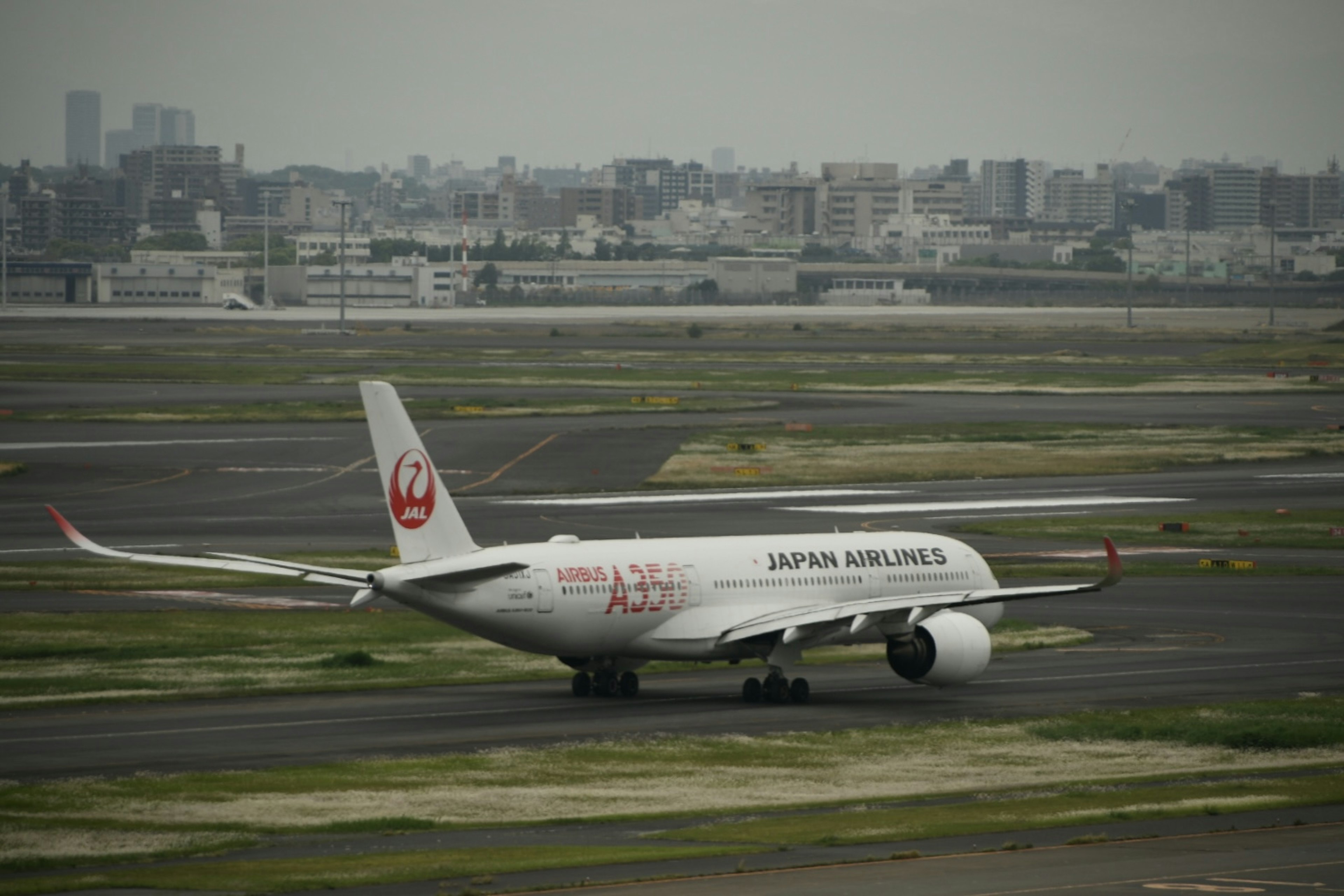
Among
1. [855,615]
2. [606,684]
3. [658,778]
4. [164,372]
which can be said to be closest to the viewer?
[658,778]

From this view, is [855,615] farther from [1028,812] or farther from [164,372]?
[164,372]

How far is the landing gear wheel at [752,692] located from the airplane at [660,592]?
0.04 m

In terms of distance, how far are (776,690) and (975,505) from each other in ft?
138

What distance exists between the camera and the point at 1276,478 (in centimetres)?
9800

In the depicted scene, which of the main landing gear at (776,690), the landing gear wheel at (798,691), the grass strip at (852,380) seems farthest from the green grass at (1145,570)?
the grass strip at (852,380)

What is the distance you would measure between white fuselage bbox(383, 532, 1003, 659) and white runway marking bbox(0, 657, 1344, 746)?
5.50ft

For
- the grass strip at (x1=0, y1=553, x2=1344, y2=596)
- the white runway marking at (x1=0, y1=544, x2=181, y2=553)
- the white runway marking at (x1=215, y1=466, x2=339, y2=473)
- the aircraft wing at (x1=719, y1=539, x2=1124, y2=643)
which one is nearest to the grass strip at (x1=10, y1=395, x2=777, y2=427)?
the white runway marking at (x1=215, y1=466, x2=339, y2=473)

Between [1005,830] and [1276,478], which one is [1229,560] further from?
Answer: [1005,830]

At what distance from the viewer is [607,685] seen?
156ft

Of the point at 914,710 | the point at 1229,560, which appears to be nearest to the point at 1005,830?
the point at 914,710

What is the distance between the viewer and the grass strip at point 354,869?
27.3 meters

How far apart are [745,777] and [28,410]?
98709 millimetres

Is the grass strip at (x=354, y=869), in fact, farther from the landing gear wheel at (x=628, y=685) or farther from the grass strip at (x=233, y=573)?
the grass strip at (x=233, y=573)

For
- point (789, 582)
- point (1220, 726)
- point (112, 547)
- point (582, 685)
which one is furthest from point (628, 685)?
point (112, 547)
